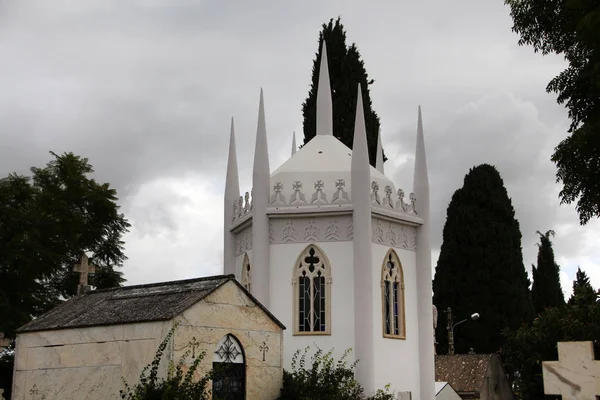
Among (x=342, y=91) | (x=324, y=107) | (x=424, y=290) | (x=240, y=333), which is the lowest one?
(x=240, y=333)

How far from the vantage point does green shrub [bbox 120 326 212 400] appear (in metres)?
13.5

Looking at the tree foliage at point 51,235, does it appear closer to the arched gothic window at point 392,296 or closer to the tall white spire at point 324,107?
the tall white spire at point 324,107

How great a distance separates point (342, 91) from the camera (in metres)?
34.8

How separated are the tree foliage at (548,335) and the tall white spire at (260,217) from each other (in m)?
7.28

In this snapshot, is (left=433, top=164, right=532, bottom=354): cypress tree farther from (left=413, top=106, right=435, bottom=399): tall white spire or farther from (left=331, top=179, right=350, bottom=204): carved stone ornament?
(left=331, top=179, right=350, bottom=204): carved stone ornament

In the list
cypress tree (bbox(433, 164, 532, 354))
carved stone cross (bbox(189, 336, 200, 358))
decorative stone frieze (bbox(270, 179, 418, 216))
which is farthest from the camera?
cypress tree (bbox(433, 164, 532, 354))

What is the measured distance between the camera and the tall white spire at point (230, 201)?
26.6m

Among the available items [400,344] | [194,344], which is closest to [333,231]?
[400,344]

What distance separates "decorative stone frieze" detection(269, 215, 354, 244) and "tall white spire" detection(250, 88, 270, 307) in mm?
351

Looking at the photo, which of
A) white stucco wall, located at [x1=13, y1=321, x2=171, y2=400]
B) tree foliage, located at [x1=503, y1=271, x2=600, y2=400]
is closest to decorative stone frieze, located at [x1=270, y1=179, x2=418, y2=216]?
tree foliage, located at [x1=503, y1=271, x2=600, y2=400]

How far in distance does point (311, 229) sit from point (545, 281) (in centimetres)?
3196

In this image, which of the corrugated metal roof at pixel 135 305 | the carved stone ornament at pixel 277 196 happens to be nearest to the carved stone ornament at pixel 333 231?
the carved stone ornament at pixel 277 196

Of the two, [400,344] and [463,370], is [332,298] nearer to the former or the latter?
[400,344]

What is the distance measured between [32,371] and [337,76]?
22.4 metres
